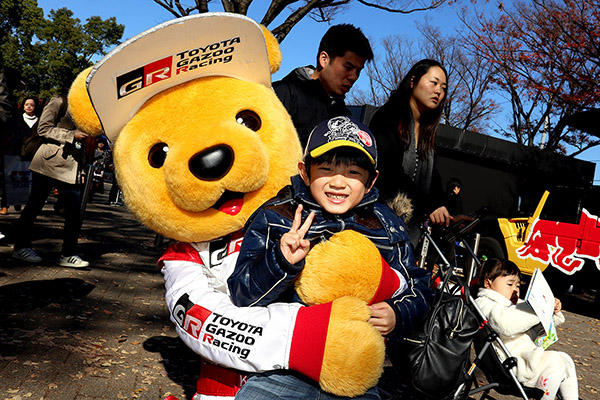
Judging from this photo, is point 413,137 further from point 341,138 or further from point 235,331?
point 235,331

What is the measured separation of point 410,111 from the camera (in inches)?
120

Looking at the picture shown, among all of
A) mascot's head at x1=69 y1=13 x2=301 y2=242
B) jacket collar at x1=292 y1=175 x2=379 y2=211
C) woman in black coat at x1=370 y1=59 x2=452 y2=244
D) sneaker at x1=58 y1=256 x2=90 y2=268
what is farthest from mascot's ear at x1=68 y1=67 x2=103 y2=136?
sneaker at x1=58 y1=256 x2=90 y2=268

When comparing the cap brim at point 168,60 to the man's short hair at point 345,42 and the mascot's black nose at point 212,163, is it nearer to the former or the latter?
the mascot's black nose at point 212,163

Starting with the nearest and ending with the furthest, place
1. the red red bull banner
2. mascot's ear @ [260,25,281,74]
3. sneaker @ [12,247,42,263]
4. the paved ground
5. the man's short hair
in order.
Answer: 1. mascot's ear @ [260,25,281,74]
2. the man's short hair
3. the paved ground
4. sneaker @ [12,247,42,263]
5. the red red bull banner

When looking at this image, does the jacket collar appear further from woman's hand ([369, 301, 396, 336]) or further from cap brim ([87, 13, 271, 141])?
cap brim ([87, 13, 271, 141])

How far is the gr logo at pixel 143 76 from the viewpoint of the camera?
2.02m

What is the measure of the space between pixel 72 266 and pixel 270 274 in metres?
4.86

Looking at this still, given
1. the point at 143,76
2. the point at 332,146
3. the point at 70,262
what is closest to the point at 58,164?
the point at 70,262

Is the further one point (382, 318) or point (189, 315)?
point (189, 315)

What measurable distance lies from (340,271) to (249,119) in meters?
0.87

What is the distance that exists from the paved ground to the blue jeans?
159cm

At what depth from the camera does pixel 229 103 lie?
2.10 m

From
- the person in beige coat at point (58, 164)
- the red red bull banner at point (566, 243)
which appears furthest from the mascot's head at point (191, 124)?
the red red bull banner at point (566, 243)

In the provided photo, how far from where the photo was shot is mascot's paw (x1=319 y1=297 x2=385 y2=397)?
1607 millimetres
